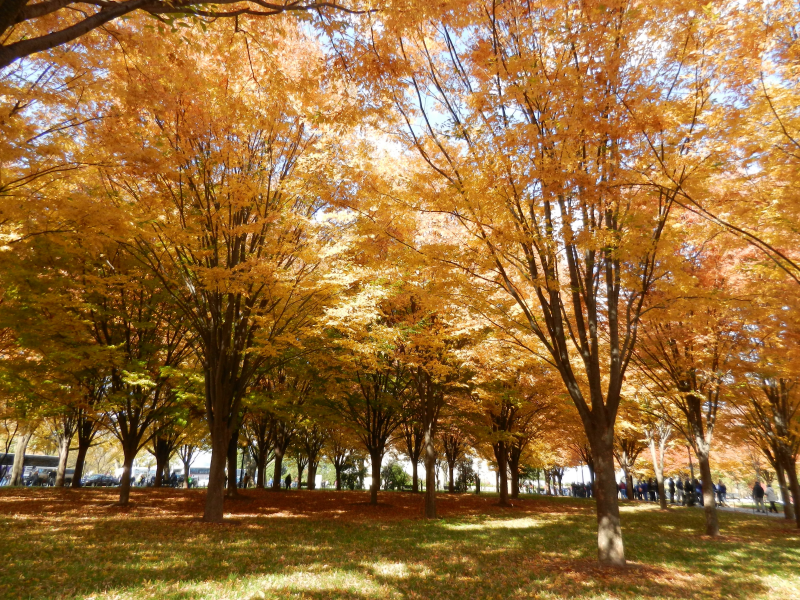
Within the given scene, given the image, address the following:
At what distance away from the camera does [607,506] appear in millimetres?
7055

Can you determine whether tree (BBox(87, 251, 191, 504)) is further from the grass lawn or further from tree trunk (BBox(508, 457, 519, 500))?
tree trunk (BBox(508, 457, 519, 500))

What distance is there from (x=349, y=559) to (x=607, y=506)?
4.48 m

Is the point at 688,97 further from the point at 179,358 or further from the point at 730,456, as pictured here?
the point at 730,456

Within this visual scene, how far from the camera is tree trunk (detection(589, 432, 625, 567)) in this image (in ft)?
23.1

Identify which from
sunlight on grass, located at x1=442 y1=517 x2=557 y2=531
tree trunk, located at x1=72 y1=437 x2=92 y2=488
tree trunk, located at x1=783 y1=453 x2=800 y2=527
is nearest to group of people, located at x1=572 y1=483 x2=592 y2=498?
tree trunk, located at x1=783 y1=453 x2=800 y2=527

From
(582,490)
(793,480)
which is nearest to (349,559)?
(793,480)

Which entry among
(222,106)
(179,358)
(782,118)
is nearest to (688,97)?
(782,118)

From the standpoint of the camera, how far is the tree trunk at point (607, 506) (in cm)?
704

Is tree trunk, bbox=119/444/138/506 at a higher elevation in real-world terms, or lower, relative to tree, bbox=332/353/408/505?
lower

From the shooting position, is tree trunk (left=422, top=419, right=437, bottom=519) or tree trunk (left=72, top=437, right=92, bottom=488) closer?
tree trunk (left=422, top=419, right=437, bottom=519)

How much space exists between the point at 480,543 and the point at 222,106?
1064 centimetres

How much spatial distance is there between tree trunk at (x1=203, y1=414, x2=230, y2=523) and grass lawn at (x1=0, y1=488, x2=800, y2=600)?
1.49 feet

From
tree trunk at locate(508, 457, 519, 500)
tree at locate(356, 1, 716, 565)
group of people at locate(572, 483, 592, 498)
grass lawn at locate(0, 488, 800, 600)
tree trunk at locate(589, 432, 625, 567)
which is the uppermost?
tree at locate(356, 1, 716, 565)

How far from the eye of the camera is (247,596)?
16.3ft
